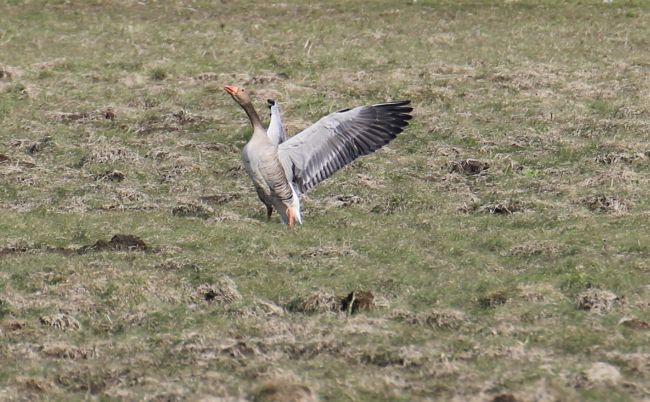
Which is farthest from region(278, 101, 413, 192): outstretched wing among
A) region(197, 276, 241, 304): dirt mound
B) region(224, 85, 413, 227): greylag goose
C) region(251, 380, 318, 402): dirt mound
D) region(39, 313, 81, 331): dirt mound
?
region(251, 380, 318, 402): dirt mound

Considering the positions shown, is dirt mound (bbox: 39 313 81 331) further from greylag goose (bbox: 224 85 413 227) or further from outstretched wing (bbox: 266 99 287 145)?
outstretched wing (bbox: 266 99 287 145)

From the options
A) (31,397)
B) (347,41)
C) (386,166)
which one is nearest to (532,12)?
(347,41)

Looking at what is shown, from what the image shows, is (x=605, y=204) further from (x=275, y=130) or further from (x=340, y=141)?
(x=275, y=130)

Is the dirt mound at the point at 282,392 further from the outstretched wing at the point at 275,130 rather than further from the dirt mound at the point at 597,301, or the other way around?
the outstretched wing at the point at 275,130

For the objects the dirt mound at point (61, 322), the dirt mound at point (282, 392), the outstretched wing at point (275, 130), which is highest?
the outstretched wing at point (275, 130)

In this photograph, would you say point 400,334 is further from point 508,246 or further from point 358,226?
point 358,226

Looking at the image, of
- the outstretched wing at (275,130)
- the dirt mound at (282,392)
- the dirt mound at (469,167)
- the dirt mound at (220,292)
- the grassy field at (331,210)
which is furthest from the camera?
the dirt mound at (469,167)

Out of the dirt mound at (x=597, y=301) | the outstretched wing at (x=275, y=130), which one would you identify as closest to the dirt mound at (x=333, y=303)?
the dirt mound at (x=597, y=301)

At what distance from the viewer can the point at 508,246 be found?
47.8 feet

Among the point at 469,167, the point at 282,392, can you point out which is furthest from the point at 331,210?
the point at 282,392

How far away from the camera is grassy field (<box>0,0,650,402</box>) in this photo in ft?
35.2

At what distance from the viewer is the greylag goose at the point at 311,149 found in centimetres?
1596

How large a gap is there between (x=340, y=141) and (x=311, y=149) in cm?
41

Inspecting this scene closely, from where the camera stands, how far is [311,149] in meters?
16.3
